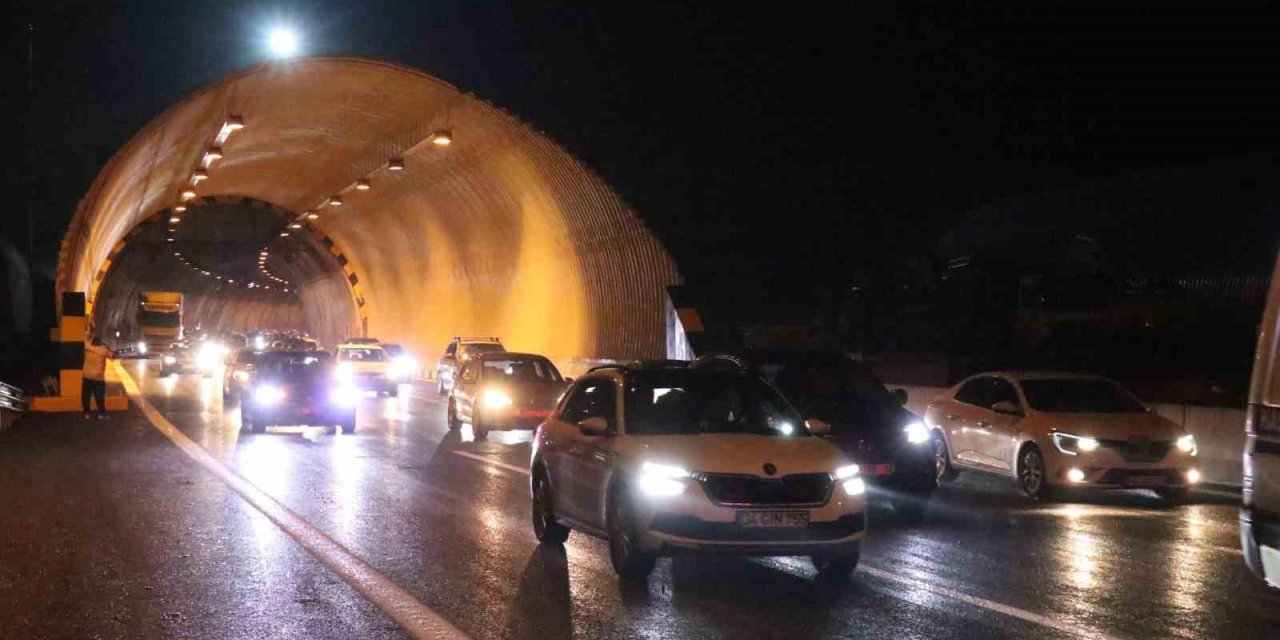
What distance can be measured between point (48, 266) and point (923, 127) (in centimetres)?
1902

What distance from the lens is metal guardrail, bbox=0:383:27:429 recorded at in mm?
24266

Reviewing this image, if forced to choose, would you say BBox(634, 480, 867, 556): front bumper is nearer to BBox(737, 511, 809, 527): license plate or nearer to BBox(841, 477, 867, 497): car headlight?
BBox(737, 511, 809, 527): license plate

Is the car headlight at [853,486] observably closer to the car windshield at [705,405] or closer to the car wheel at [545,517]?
the car windshield at [705,405]

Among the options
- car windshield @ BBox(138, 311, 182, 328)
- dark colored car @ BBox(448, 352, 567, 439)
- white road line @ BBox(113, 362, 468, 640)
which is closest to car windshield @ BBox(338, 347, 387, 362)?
dark colored car @ BBox(448, 352, 567, 439)

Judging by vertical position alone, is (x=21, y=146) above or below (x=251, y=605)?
above

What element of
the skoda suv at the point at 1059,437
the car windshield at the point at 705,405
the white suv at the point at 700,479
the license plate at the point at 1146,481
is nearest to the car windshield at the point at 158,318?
the skoda suv at the point at 1059,437

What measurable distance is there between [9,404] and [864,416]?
17.8 meters

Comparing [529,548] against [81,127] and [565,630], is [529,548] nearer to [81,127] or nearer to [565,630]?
[565,630]

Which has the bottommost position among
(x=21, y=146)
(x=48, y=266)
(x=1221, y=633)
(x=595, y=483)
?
(x=1221, y=633)

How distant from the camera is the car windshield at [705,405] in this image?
10047 millimetres

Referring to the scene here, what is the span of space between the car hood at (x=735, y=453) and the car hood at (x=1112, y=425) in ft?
19.0

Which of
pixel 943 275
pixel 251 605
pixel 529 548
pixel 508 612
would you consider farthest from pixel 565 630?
pixel 943 275

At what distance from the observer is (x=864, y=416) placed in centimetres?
1461

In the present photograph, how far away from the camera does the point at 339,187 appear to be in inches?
1706
